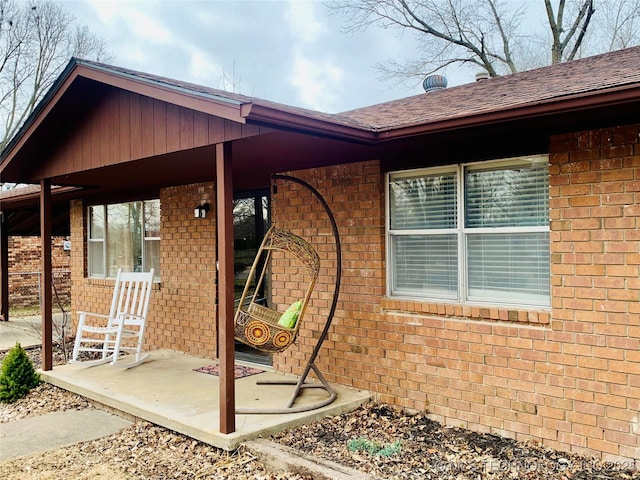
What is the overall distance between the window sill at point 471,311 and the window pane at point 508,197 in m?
0.68

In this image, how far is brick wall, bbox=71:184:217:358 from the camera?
727 cm

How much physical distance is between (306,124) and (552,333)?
7.80 feet

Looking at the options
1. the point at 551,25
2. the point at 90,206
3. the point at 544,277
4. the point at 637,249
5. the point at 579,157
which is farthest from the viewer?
the point at 551,25

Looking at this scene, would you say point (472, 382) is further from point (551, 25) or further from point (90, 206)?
point (551, 25)

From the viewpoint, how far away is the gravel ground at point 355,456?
3670 millimetres

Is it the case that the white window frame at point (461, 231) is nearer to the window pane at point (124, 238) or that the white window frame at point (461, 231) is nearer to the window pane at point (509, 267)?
the window pane at point (509, 267)

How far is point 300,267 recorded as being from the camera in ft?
19.4

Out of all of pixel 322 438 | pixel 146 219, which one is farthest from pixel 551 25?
pixel 322 438

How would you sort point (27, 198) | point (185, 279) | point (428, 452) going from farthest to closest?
point (27, 198) → point (185, 279) → point (428, 452)

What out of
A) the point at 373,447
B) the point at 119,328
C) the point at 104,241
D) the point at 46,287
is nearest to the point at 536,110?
the point at 373,447

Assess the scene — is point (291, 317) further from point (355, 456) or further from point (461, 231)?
point (461, 231)

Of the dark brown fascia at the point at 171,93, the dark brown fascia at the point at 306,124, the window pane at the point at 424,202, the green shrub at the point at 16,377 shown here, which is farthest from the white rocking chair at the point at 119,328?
the dark brown fascia at the point at 306,124

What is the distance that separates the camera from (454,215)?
474 centimetres

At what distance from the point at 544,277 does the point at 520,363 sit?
69 centimetres
